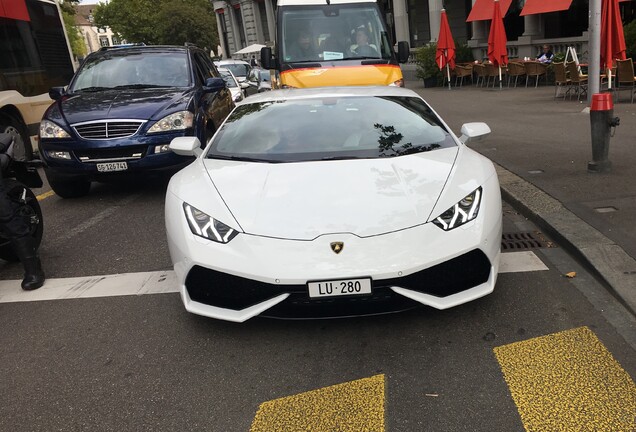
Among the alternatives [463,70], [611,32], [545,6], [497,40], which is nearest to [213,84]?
[611,32]

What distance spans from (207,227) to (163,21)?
59163 millimetres

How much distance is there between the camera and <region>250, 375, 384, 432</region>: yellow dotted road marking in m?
2.53

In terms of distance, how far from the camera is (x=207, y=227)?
3.30 meters

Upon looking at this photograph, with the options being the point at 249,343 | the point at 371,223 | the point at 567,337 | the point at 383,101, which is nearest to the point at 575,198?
the point at 383,101

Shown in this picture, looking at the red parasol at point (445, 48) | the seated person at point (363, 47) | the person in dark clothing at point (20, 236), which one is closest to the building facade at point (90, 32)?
the red parasol at point (445, 48)

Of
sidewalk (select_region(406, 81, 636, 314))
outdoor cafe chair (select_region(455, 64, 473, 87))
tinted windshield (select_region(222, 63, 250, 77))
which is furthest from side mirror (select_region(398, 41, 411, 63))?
tinted windshield (select_region(222, 63, 250, 77))

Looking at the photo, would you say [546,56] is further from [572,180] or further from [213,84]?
[213,84]

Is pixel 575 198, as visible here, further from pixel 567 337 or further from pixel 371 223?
pixel 371 223

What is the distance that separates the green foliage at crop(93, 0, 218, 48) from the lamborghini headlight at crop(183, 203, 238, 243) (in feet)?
188

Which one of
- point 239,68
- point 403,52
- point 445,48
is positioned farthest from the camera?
point 239,68

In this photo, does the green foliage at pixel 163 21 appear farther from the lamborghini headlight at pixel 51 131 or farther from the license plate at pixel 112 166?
the license plate at pixel 112 166

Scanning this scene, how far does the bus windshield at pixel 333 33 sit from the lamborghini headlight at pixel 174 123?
3185 mm

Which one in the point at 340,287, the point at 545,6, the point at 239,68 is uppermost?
the point at 545,6

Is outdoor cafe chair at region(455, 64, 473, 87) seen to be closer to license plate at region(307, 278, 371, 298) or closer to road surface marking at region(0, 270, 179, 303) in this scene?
road surface marking at region(0, 270, 179, 303)
